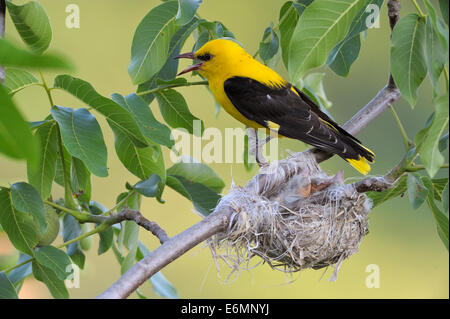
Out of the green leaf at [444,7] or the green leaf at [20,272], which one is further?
the green leaf at [20,272]

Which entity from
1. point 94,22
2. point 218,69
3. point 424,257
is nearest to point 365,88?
point 424,257

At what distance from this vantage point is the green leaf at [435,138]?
4.42ft

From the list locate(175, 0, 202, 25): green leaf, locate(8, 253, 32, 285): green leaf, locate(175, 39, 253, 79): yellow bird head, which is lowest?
locate(8, 253, 32, 285): green leaf

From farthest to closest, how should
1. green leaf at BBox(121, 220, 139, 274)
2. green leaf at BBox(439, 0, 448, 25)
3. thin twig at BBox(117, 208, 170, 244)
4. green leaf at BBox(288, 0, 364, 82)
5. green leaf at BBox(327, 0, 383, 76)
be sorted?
green leaf at BBox(327, 0, 383, 76)
green leaf at BBox(121, 220, 139, 274)
thin twig at BBox(117, 208, 170, 244)
green leaf at BBox(288, 0, 364, 82)
green leaf at BBox(439, 0, 448, 25)

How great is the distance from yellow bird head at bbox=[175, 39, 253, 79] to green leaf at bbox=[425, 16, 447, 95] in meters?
1.35

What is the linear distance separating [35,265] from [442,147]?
1374 mm

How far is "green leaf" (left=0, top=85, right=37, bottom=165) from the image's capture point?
68 cm

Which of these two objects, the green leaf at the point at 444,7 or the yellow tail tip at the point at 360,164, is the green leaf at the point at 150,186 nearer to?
the green leaf at the point at 444,7

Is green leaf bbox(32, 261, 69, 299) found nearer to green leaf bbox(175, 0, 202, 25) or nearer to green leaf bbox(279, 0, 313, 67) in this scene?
green leaf bbox(175, 0, 202, 25)

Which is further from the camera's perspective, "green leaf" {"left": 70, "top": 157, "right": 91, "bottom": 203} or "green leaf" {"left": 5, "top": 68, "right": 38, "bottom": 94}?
"green leaf" {"left": 70, "top": 157, "right": 91, "bottom": 203}

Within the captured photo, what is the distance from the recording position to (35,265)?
76.7 inches

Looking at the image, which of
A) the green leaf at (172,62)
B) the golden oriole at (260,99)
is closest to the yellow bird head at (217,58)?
the golden oriole at (260,99)

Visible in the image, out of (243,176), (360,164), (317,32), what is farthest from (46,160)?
(243,176)

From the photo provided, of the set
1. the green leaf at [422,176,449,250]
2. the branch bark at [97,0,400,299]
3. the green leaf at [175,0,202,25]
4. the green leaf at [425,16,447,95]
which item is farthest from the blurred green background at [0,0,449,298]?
the green leaf at [425,16,447,95]
